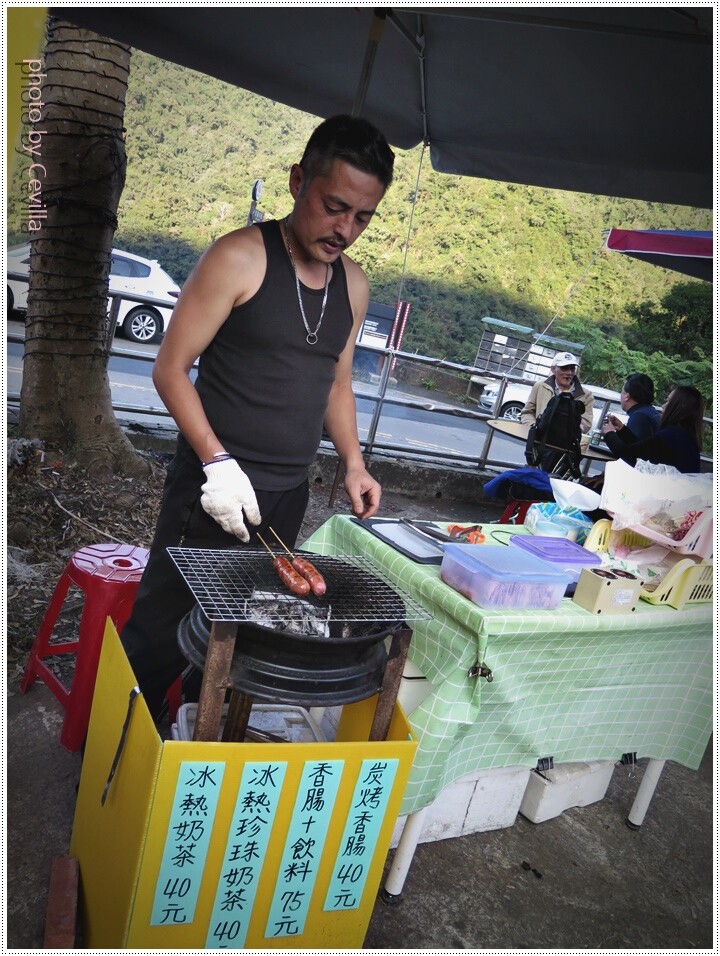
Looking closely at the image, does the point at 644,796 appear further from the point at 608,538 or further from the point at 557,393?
the point at 557,393

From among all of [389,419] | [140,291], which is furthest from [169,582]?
[389,419]

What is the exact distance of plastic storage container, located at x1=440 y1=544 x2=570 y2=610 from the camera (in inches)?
82.7

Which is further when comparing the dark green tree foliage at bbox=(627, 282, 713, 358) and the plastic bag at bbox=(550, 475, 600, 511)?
the dark green tree foliage at bbox=(627, 282, 713, 358)

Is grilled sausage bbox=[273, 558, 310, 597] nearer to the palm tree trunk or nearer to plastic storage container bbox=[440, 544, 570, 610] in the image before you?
plastic storage container bbox=[440, 544, 570, 610]

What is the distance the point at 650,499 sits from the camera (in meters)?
2.79

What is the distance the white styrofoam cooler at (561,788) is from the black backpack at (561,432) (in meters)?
3.60

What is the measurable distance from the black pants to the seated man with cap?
4.53m

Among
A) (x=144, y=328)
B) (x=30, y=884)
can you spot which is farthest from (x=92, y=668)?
(x=144, y=328)

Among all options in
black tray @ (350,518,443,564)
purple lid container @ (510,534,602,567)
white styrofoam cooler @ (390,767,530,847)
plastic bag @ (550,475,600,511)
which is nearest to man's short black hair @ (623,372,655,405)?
plastic bag @ (550,475,600,511)

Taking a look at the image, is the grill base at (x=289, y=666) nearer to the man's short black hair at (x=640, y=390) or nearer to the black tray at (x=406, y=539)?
the black tray at (x=406, y=539)

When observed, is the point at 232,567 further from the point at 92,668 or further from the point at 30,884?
the point at 30,884

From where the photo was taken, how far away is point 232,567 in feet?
5.78

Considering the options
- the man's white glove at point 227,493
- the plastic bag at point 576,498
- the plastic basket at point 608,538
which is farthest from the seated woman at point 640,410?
the man's white glove at point 227,493

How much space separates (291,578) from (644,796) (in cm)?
229
